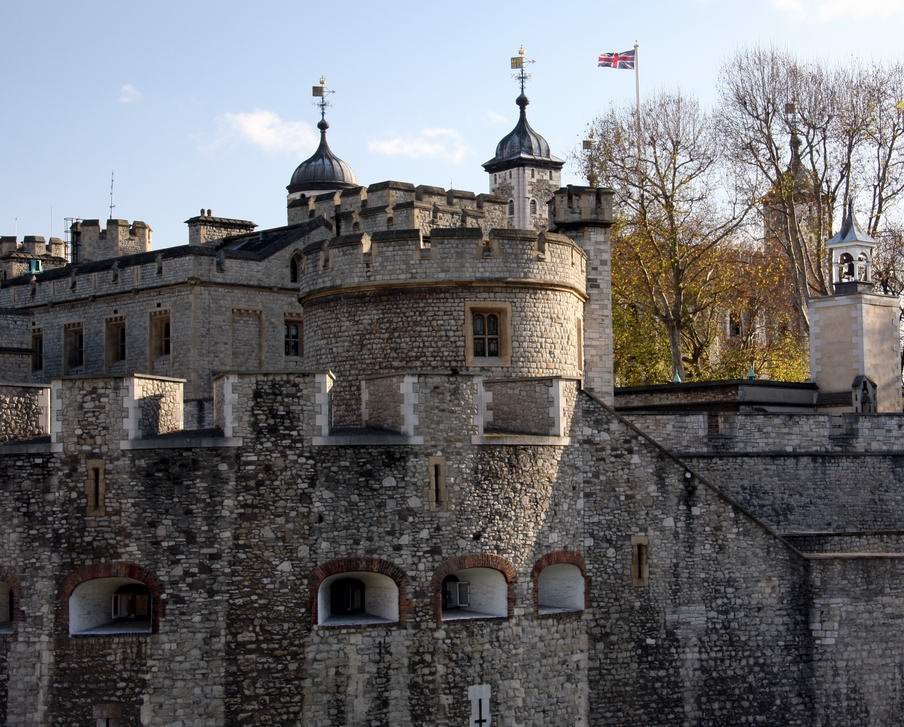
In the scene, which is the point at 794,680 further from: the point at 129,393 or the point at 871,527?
the point at 129,393

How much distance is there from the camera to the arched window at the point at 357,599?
25625mm

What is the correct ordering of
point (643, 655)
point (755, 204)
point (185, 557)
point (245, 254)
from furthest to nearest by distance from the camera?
1. point (755, 204)
2. point (245, 254)
3. point (643, 655)
4. point (185, 557)

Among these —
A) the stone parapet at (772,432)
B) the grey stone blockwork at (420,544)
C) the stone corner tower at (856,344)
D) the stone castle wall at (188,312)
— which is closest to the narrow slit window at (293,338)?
the stone castle wall at (188,312)

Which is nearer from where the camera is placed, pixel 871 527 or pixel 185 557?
pixel 185 557

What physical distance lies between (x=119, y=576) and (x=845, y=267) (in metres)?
23.2

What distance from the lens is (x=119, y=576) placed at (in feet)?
81.4

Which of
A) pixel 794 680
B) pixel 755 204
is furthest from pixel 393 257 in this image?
pixel 755 204

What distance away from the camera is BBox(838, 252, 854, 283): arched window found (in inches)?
1612

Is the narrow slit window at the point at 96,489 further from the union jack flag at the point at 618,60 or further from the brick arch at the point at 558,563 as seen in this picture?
the union jack flag at the point at 618,60

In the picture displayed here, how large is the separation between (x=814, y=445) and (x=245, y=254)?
15.2 meters

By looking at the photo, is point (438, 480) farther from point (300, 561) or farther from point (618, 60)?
point (618, 60)

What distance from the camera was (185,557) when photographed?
2480cm

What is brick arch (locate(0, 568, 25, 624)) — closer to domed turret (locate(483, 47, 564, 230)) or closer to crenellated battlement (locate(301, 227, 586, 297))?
crenellated battlement (locate(301, 227, 586, 297))

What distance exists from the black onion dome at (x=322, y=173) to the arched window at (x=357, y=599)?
32891 millimetres
